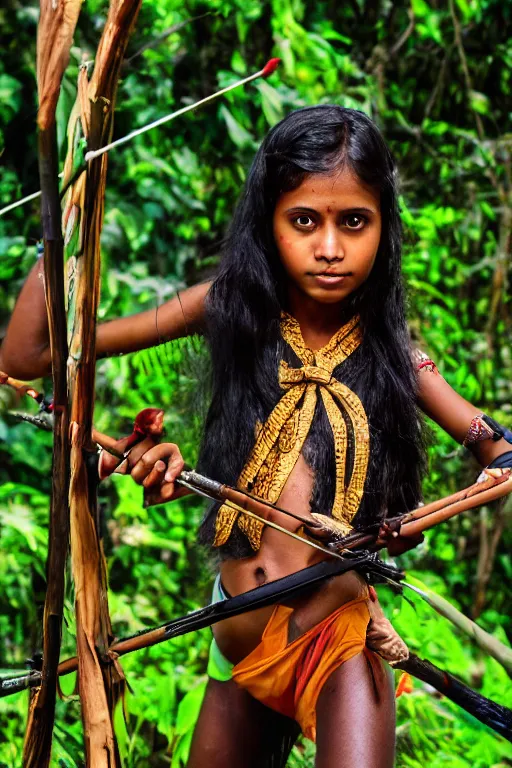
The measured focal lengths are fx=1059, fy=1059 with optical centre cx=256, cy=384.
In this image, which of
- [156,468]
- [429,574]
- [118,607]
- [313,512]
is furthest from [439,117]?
[156,468]

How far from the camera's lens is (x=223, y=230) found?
3119 millimetres

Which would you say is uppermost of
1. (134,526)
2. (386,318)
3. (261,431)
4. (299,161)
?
(134,526)

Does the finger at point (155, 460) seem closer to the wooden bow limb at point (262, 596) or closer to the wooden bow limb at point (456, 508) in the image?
the wooden bow limb at point (262, 596)

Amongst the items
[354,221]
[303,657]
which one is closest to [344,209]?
[354,221]

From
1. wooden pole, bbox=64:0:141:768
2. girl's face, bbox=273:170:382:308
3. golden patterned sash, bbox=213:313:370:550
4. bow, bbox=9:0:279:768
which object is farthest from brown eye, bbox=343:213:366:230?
wooden pole, bbox=64:0:141:768

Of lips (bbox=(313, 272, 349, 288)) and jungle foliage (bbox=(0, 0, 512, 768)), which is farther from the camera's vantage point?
jungle foliage (bbox=(0, 0, 512, 768))

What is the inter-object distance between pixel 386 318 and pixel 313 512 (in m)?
0.31

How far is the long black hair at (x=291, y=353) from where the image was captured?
147cm

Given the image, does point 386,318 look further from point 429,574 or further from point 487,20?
point 487,20

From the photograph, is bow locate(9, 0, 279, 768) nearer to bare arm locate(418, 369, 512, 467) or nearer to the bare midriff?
the bare midriff

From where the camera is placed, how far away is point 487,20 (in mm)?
3475

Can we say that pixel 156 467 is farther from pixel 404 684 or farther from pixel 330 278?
pixel 404 684

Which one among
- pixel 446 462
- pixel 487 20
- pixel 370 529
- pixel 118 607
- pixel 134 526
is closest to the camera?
pixel 370 529

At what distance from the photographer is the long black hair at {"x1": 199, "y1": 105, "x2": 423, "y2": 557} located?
1.47 m
